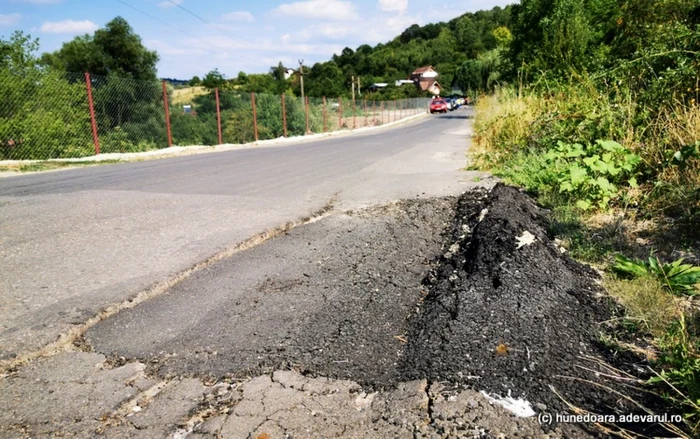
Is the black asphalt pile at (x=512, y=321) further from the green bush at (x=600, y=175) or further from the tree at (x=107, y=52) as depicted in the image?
the tree at (x=107, y=52)

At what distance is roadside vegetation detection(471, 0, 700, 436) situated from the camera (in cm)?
234

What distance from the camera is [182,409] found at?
186cm

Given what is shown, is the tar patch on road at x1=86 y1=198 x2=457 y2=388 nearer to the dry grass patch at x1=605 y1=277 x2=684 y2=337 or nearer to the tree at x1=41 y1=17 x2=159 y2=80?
the dry grass patch at x1=605 y1=277 x2=684 y2=337

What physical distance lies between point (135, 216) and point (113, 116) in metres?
10.7

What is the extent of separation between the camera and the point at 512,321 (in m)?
2.34

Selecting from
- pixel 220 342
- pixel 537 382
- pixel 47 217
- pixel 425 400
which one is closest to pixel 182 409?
pixel 220 342

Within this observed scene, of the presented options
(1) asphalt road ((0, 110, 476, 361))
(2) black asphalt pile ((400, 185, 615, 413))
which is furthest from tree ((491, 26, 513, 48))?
(2) black asphalt pile ((400, 185, 615, 413))

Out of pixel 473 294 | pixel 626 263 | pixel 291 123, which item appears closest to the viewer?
pixel 473 294

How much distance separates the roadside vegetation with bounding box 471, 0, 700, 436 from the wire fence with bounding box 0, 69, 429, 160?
36.2 feet

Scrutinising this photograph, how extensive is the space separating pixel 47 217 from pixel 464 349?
4.79 metres

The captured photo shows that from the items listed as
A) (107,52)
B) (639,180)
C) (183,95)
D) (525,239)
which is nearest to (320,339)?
(525,239)

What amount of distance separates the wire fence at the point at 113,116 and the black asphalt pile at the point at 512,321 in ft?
40.1

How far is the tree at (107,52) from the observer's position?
2295 cm

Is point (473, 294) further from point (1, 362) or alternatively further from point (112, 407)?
point (1, 362)
